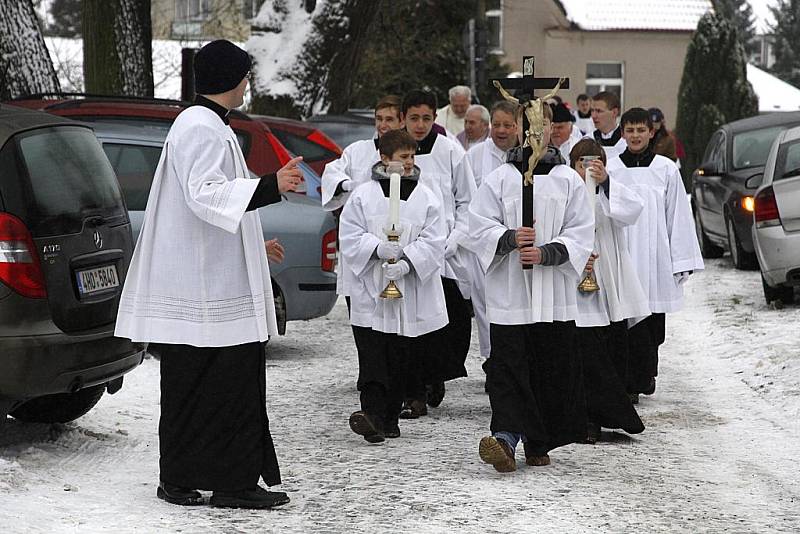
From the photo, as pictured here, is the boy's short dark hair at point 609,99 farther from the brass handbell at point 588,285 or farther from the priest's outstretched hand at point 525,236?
the priest's outstretched hand at point 525,236

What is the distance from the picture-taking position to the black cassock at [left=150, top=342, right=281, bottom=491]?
21.8 ft

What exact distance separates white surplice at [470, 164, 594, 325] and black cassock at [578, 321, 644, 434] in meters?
0.66

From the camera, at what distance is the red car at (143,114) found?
11047mm

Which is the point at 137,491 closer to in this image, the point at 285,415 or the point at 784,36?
the point at 285,415

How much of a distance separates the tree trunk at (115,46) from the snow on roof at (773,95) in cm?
3894

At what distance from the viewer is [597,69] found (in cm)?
4728

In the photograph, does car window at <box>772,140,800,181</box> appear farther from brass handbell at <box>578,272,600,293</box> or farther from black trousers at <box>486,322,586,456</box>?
black trousers at <box>486,322,586,456</box>

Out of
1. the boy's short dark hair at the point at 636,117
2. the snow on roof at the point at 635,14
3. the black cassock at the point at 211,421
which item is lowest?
the black cassock at the point at 211,421

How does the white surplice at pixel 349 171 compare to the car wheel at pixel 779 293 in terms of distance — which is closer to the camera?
the white surplice at pixel 349 171

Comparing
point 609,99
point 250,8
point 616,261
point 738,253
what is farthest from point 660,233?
point 250,8

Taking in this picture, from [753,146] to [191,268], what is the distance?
13146 mm

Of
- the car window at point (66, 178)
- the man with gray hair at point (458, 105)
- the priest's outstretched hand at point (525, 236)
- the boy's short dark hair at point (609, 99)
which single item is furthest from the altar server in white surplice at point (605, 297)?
the man with gray hair at point (458, 105)

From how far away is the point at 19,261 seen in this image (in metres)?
7.06

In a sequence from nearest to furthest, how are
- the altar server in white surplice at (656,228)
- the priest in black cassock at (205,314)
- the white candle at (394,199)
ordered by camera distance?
the priest in black cassock at (205,314), the white candle at (394,199), the altar server in white surplice at (656,228)
